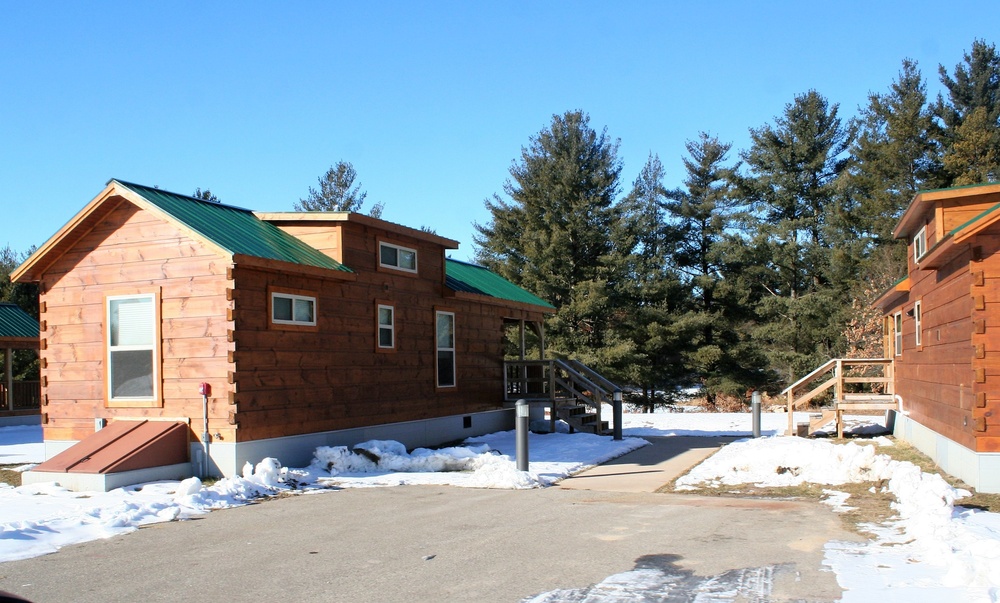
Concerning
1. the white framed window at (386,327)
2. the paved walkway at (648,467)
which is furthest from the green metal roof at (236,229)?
the paved walkway at (648,467)

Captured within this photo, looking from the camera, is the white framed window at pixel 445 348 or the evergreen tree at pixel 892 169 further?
the evergreen tree at pixel 892 169

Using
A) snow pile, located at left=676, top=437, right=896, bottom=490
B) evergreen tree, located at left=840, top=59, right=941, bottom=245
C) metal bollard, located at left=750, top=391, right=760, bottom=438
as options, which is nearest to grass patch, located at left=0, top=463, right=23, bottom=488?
snow pile, located at left=676, top=437, right=896, bottom=490

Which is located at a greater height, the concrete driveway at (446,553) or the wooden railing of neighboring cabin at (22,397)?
the wooden railing of neighboring cabin at (22,397)

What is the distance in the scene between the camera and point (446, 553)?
310 inches

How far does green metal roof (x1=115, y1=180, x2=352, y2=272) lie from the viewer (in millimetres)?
12812

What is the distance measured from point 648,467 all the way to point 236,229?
25.8 feet

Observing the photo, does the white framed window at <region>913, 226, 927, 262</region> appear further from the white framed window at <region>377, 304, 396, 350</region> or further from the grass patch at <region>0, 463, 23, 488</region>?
the grass patch at <region>0, 463, 23, 488</region>

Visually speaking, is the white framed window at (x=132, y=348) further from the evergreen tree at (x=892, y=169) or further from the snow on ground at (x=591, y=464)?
the evergreen tree at (x=892, y=169)

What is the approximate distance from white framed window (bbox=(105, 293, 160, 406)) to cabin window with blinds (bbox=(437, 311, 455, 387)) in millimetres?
6296

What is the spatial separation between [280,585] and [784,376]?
33892 mm

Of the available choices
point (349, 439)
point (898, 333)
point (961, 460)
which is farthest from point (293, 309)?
point (898, 333)

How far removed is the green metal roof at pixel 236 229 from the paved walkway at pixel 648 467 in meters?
5.36

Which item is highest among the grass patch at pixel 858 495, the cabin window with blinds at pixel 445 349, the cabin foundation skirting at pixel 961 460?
the cabin window with blinds at pixel 445 349

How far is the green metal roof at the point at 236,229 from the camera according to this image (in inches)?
504
